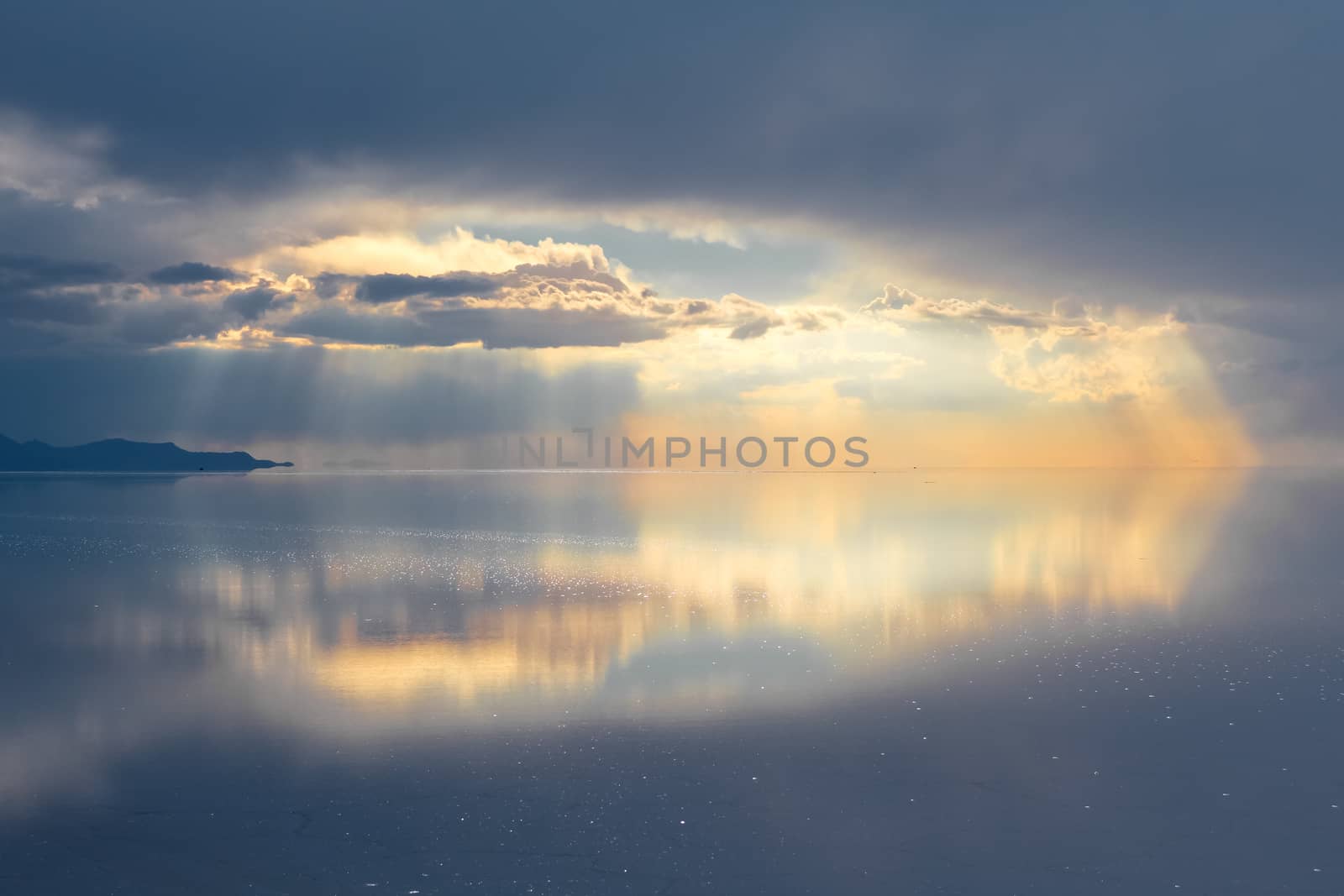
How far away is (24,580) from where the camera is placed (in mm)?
58844

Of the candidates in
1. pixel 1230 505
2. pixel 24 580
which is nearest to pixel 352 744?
pixel 24 580

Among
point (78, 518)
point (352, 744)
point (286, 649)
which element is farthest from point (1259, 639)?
point (78, 518)

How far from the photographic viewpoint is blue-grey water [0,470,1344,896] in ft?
61.5

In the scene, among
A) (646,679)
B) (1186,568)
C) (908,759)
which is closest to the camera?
(908,759)

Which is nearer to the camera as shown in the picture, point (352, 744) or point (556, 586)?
point (352, 744)

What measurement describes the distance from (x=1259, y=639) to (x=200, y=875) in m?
35.8

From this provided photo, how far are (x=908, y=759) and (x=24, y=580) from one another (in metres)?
53.0

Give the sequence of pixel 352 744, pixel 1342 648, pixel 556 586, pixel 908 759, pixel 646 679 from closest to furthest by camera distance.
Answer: pixel 908 759
pixel 352 744
pixel 646 679
pixel 1342 648
pixel 556 586

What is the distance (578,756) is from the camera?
2472 cm

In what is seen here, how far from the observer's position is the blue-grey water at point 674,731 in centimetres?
1875

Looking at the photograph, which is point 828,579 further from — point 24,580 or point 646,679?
point 24,580

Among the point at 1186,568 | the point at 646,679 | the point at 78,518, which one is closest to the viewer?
the point at 646,679

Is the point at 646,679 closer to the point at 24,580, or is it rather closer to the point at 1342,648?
the point at 1342,648

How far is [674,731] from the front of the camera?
27.0 meters
